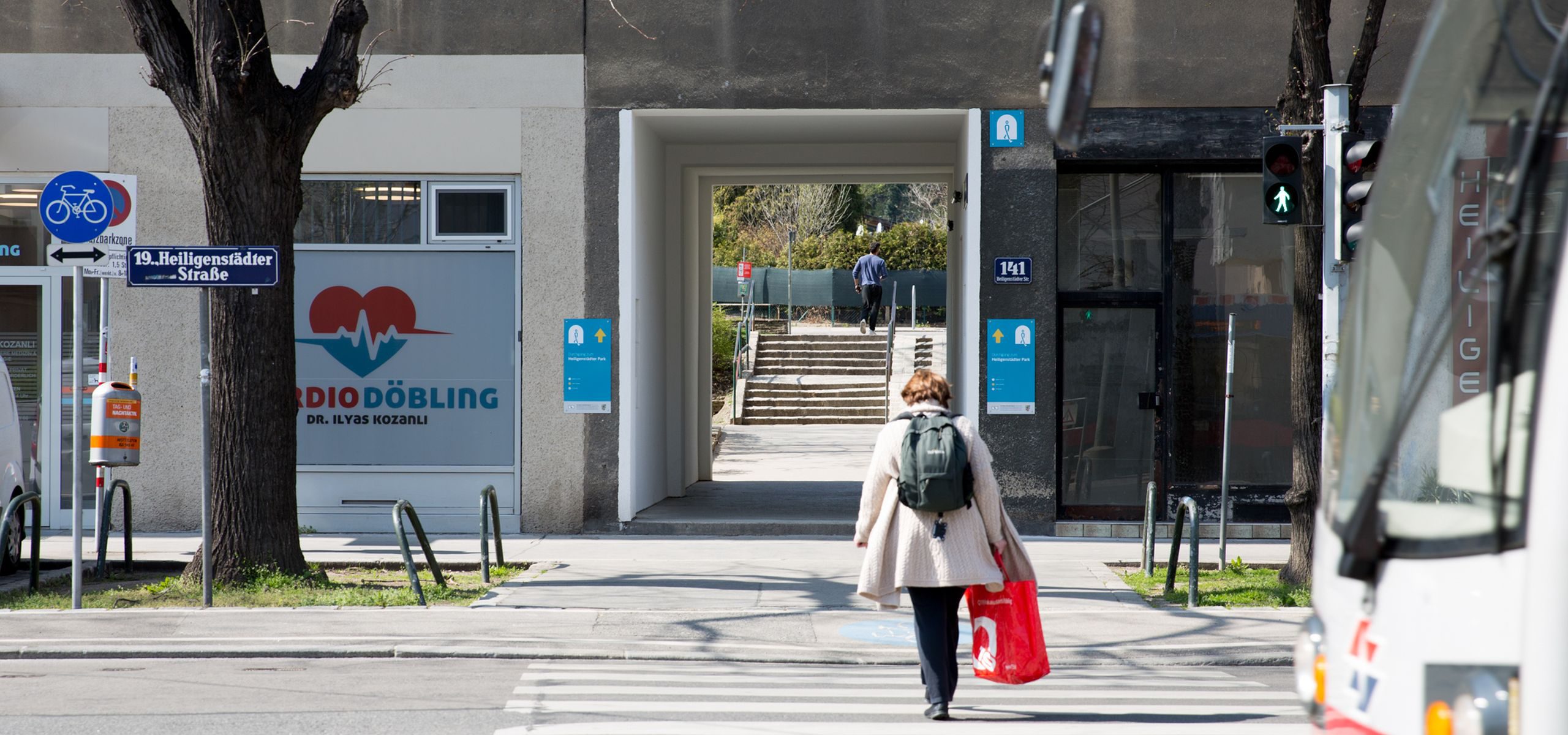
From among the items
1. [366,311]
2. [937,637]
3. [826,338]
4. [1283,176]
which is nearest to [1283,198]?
[1283,176]

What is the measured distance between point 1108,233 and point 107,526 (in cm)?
906

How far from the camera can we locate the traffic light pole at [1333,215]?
8531mm

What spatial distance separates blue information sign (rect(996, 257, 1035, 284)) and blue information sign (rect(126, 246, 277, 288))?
21.7 ft

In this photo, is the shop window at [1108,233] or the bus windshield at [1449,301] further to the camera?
the shop window at [1108,233]

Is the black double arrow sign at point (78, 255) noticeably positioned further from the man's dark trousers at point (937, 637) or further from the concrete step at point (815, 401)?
the concrete step at point (815, 401)

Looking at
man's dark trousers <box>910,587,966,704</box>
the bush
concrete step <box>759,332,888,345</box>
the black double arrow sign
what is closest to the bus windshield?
man's dark trousers <box>910,587,966,704</box>

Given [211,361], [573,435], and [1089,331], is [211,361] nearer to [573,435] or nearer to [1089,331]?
[573,435]

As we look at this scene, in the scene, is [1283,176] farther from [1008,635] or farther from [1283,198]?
[1008,635]

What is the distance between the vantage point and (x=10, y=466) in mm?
10594

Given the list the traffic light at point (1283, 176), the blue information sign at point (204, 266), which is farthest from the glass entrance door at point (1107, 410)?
the blue information sign at point (204, 266)

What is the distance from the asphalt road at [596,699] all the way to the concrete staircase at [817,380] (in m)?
18.6

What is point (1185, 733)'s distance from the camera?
232 inches

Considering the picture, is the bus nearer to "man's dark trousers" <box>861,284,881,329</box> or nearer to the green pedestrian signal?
the green pedestrian signal

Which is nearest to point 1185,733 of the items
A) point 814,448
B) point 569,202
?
point 569,202
